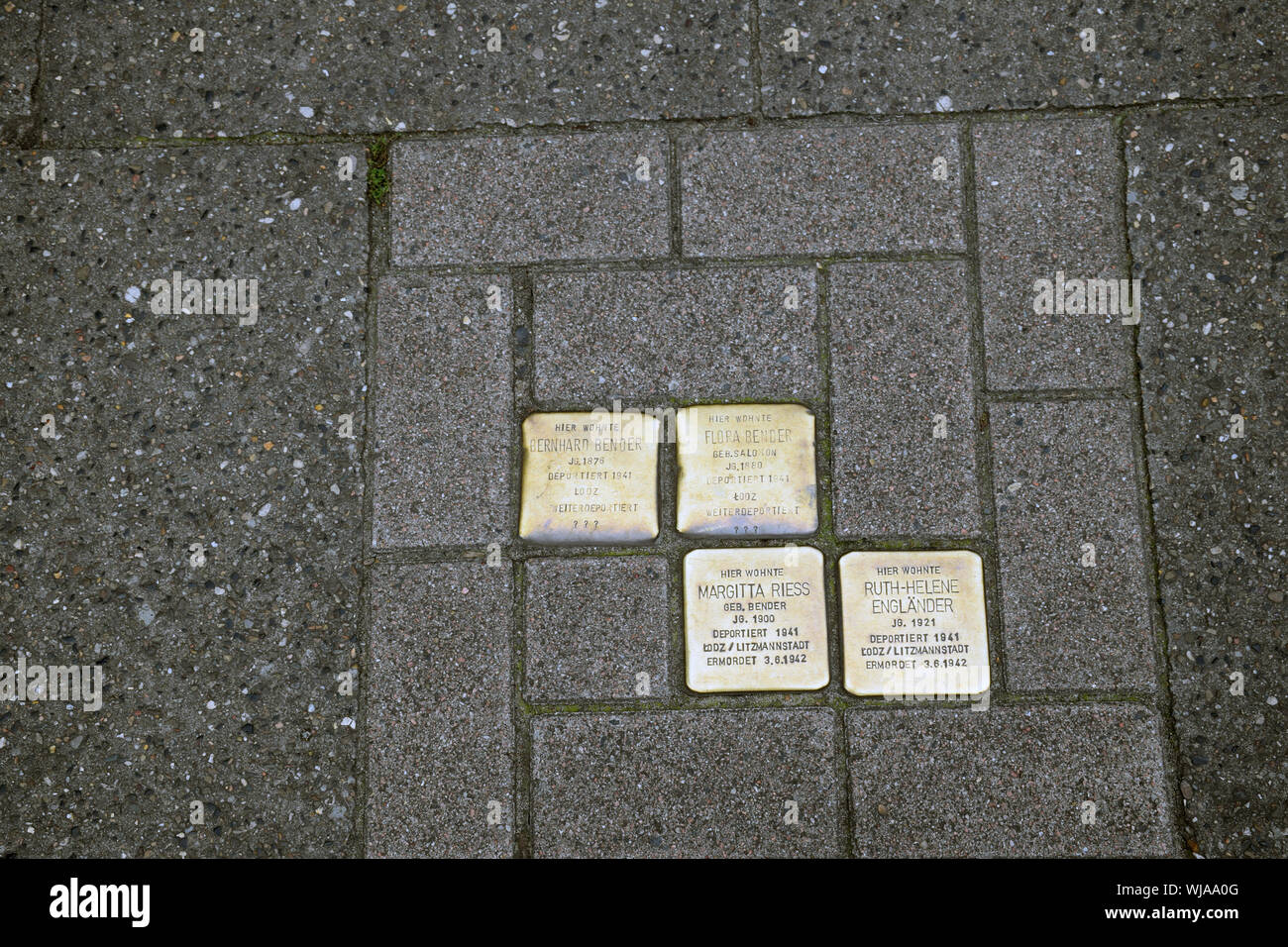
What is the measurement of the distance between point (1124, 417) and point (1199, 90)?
1.17 metres

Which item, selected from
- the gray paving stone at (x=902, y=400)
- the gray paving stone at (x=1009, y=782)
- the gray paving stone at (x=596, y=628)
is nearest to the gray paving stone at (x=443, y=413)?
the gray paving stone at (x=596, y=628)

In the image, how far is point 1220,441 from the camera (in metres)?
2.56

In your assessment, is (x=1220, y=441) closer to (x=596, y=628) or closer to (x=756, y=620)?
(x=756, y=620)

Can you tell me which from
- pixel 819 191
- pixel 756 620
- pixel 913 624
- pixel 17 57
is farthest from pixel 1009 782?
pixel 17 57

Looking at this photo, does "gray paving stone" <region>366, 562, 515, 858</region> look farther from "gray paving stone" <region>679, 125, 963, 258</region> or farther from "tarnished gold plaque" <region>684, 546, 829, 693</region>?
"gray paving stone" <region>679, 125, 963, 258</region>

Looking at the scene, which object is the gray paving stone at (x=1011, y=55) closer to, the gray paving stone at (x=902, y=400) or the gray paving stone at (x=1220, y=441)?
the gray paving stone at (x=1220, y=441)

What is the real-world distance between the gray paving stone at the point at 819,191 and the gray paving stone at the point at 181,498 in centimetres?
119

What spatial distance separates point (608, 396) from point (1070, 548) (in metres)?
1.54

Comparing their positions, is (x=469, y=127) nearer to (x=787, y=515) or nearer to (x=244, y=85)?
(x=244, y=85)

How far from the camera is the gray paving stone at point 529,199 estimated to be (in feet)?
8.79

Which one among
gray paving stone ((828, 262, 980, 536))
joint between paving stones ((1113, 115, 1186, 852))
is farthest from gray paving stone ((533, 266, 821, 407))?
joint between paving stones ((1113, 115, 1186, 852))

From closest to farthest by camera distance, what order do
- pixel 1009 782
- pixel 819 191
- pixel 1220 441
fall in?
pixel 1009 782, pixel 1220 441, pixel 819 191

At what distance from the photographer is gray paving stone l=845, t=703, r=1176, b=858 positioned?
245 cm

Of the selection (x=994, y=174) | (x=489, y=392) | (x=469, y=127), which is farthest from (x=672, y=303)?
(x=994, y=174)
